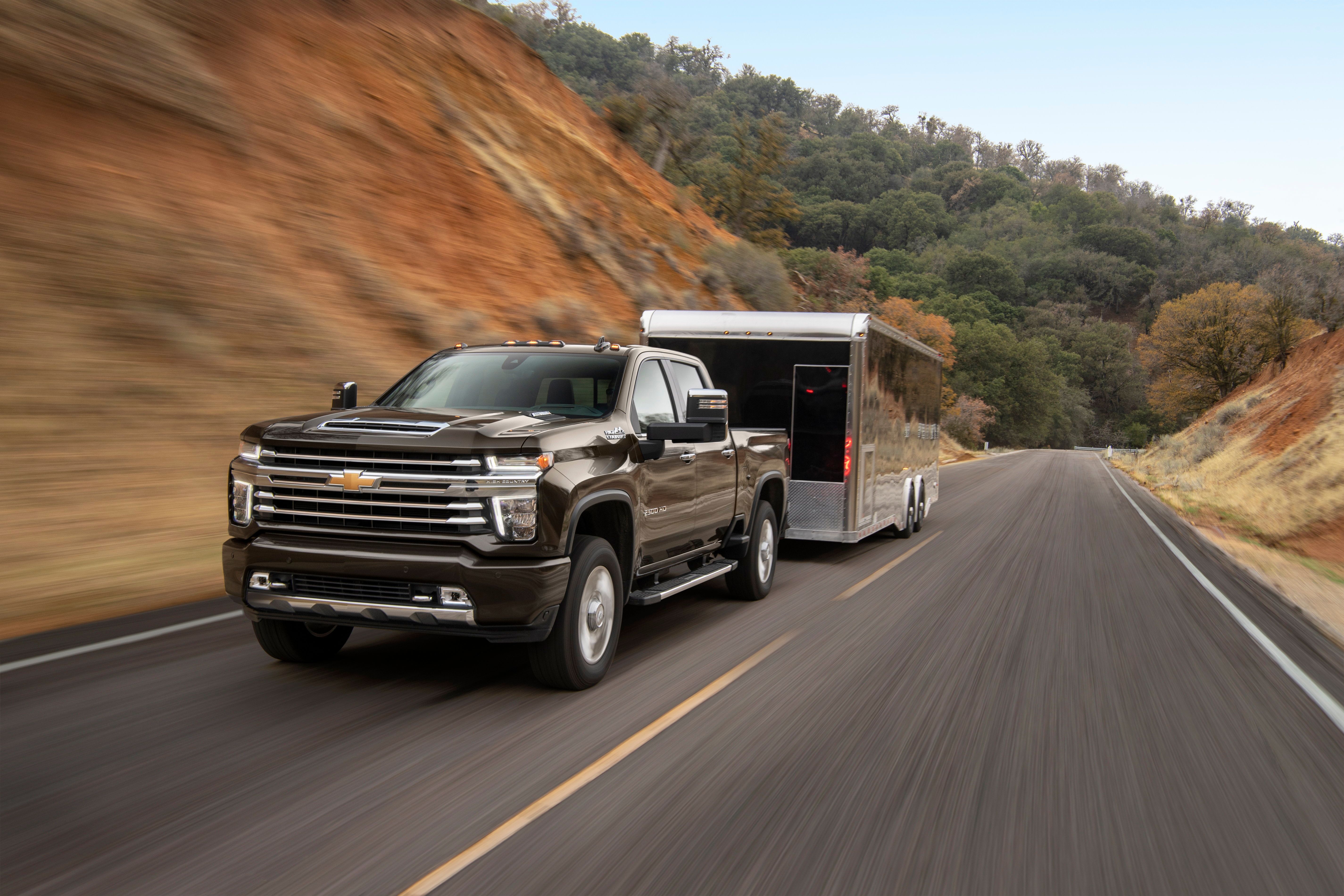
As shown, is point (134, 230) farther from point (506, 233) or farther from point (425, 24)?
point (425, 24)

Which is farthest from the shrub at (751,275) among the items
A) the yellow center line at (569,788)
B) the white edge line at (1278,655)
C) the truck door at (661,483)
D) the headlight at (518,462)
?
the headlight at (518,462)

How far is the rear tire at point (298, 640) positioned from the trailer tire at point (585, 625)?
4.75ft

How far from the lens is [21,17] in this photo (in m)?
16.1

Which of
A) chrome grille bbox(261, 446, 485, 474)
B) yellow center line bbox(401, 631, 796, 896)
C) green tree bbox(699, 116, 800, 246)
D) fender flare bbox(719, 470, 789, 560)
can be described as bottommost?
yellow center line bbox(401, 631, 796, 896)

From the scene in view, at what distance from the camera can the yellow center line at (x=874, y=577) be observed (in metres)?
9.95

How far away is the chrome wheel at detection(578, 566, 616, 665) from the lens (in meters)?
6.18

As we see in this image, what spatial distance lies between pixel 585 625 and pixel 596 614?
171 mm

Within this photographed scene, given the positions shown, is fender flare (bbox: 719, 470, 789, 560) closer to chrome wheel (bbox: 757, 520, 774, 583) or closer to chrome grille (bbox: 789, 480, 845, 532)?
chrome wheel (bbox: 757, 520, 774, 583)

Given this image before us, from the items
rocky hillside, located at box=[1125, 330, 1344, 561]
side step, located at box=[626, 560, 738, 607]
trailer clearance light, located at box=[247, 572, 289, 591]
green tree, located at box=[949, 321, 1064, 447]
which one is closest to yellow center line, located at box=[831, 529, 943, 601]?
side step, located at box=[626, 560, 738, 607]

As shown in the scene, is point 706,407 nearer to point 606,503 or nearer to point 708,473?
point 606,503

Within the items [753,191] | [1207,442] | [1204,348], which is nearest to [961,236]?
[1204,348]

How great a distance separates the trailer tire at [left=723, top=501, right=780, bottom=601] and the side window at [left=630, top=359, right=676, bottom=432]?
1.92 metres

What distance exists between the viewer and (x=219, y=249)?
640 inches

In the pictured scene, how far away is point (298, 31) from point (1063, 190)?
6573 inches
